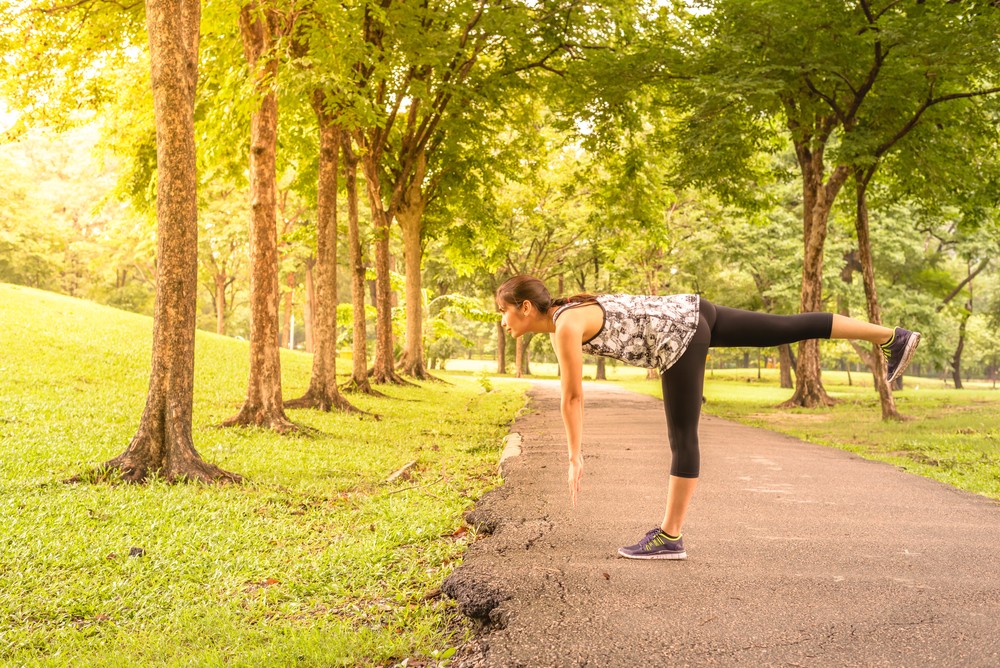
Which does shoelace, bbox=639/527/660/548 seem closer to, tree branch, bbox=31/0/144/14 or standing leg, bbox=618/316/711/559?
standing leg, bbox=618/316/711/559

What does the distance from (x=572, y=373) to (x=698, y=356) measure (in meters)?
0.79

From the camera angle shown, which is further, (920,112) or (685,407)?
(920,112)

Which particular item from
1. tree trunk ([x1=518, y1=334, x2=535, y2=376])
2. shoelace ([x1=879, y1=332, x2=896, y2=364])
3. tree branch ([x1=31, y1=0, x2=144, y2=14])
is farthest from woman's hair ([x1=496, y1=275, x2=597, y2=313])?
tree trunk ([x1=518, y1=334, x2=535, y2=376])

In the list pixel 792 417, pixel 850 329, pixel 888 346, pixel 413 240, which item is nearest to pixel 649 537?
pixel 850 329

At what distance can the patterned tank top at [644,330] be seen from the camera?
416cm

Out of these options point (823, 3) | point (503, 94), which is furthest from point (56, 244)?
point (823, 3)

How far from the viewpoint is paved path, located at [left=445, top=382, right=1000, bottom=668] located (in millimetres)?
3117

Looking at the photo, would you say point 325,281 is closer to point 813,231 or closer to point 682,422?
point 682,422

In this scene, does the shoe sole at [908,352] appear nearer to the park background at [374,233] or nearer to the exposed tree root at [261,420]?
the park background at [374,233]

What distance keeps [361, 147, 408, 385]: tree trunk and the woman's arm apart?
15564 millimetres

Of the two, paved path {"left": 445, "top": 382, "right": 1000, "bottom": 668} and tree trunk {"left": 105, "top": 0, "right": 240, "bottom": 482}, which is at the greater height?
tree trunk {"left": 105, "top": 0, "right": 240, "bottom": 482}

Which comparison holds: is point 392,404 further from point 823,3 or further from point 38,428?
point 823,3

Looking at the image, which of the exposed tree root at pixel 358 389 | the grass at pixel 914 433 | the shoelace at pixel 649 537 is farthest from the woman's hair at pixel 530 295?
the exposed tree root at pixel 358 389

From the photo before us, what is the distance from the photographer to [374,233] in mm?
19125
